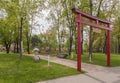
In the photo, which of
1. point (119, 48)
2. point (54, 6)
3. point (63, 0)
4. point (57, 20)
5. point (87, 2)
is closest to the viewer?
point (87, 2)

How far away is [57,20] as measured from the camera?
38.3 m

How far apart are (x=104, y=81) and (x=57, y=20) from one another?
89.7 feet

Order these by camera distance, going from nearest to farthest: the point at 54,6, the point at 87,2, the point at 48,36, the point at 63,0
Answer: the point at 87,2
the point at 63,0
the point at 54,6
the point at 48,36

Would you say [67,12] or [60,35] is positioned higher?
[67,12]

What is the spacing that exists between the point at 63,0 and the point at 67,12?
1.88 metres

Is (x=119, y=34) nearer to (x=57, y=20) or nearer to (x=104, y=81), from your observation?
(x=57, y=20)

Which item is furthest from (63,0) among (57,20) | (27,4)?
(27,4)

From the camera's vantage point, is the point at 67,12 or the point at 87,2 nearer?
the point at 87,2

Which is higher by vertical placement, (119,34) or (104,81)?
(119,34)

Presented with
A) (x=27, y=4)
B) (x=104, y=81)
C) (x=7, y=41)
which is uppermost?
(x=27, y=4)

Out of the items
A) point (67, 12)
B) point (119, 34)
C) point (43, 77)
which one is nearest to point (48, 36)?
point (119, 34)

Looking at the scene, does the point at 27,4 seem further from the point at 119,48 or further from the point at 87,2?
the point at 119,48

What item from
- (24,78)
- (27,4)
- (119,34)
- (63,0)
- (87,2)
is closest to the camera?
(24,78)

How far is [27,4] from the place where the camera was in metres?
19.6
